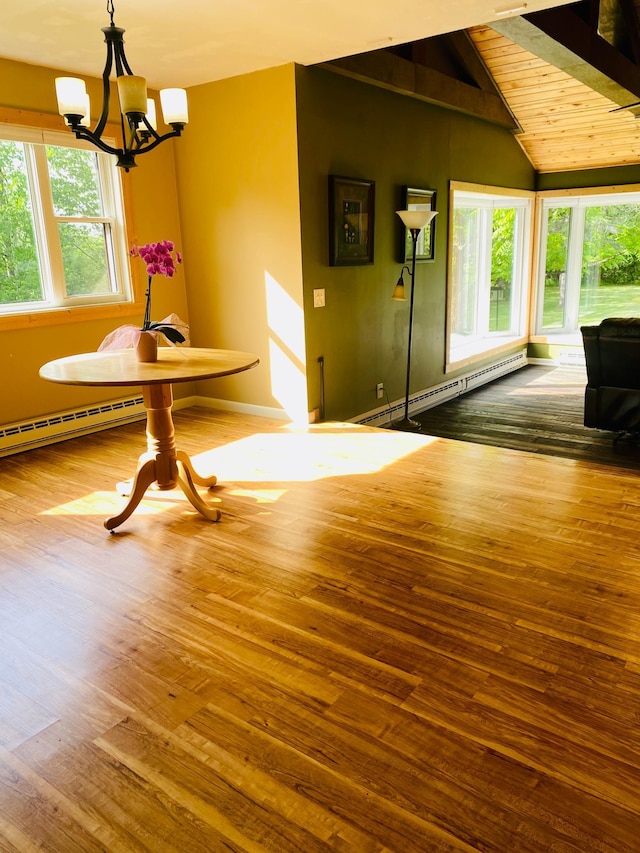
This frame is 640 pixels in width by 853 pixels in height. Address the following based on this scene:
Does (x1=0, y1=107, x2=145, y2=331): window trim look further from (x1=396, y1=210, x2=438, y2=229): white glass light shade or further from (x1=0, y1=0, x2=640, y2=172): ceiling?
(x1=396, y1=210, x2=438, y2=229): white glass light shade

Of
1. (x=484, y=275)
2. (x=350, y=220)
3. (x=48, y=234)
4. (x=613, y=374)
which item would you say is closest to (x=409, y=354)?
(x=350, y=220)

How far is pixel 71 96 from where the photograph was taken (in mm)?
2697

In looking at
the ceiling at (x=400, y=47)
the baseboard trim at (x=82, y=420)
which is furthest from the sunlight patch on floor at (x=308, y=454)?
the ceiling at (x=400, y=47)

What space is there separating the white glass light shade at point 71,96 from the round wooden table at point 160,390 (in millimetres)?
1101

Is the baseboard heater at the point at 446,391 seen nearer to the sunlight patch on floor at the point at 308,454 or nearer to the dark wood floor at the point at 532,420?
the dark wood floor at the point at 532,420

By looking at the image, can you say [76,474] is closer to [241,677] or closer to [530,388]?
[241,677]

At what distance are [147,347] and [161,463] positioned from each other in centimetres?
59

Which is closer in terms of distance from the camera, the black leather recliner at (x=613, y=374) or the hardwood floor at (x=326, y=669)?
the hardwood floor at (x=326, y=669)

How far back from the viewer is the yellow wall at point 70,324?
14.1ft

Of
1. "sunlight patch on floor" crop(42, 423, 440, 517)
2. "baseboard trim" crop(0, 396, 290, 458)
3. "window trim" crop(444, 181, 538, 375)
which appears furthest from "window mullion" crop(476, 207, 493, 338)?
"baseboard trim" crop(0, 396, 290, 458)

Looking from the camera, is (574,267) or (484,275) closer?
(484,275)

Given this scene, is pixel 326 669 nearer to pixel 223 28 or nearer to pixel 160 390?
pixel 160 390

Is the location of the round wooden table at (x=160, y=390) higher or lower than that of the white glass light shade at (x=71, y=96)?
lower

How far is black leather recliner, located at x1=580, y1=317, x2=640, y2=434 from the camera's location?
4.62 meters
